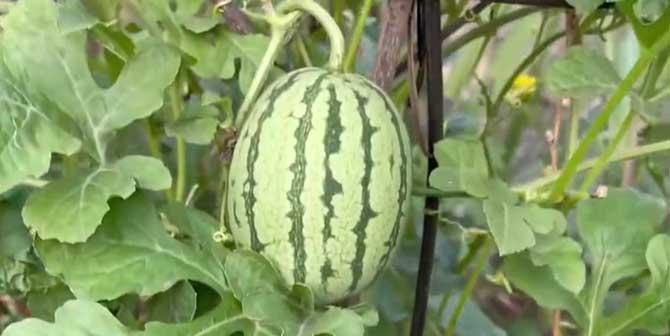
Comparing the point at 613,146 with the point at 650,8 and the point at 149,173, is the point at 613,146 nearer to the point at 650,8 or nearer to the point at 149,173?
the point at 650,8

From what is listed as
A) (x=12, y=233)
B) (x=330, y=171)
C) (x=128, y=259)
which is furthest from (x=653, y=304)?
(x=12, y=233)

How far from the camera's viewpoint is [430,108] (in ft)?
3.12

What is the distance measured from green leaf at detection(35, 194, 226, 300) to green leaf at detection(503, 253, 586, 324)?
224 mm

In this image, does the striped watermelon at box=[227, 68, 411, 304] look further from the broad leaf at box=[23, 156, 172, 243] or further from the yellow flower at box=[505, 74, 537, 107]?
the yellow flower at box=[505, 74, 537, 107]

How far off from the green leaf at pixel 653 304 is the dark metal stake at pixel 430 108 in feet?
0.47

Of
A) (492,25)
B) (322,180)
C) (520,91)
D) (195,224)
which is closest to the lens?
(322,180)

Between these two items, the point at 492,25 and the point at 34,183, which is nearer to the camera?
the point at 34,183

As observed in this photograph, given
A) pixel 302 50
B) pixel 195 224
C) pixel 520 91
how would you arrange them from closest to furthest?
pixel 195 224 < pixel 302 50 < pixel 520 91

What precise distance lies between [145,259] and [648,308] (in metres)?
0.37

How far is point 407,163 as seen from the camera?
866mm

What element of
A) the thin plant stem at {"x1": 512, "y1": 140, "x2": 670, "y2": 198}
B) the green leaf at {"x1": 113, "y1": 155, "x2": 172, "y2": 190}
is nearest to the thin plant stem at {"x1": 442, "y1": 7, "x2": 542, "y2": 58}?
the thin plant stem at {"x1": 512, "y1": 140, "x2": 670, "y2": 198}

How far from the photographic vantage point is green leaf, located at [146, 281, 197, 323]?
0.93m

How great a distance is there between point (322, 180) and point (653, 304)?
0.29 meters

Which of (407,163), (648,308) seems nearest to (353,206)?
(407,163)
